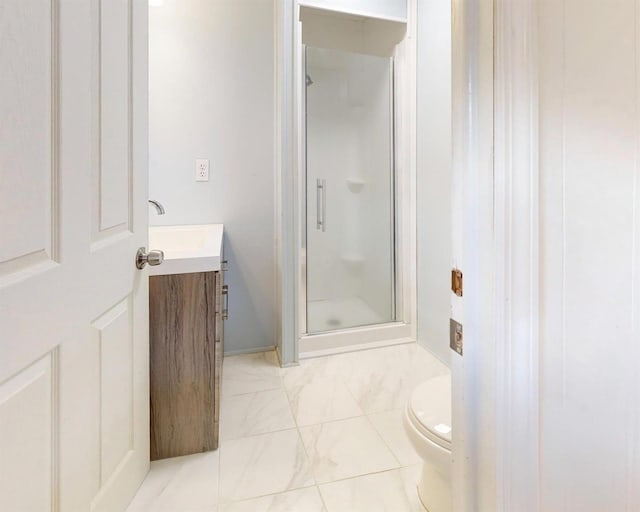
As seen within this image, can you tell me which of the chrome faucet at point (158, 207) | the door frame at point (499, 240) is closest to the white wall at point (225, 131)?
the chrome faucet at point (158, 207)

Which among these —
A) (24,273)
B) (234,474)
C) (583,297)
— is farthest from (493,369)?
(234,474)

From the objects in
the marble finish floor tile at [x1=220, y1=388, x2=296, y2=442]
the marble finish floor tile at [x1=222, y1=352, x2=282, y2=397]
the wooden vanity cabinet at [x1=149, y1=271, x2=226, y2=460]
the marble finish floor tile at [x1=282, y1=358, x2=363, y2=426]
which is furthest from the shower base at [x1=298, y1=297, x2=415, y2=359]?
the wooden vanity cabinet at [x1=149, y1=271, x2=226, y2=460]

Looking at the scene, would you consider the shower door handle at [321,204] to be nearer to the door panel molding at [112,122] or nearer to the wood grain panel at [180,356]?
the wood grain panel at [180,356]

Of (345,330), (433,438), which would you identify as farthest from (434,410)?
(345,330)

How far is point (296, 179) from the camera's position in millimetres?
2197

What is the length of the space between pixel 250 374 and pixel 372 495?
1.10 m

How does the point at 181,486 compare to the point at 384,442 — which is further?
the point at 384,442

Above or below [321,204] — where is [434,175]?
above

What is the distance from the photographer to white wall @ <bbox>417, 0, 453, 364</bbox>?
2225 millimetres

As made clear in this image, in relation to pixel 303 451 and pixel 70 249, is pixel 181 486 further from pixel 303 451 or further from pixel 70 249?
pixel 70 249

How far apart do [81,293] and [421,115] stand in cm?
227

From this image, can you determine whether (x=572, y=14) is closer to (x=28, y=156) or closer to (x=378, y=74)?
(x=28, y=156)

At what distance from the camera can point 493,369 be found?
576 mm

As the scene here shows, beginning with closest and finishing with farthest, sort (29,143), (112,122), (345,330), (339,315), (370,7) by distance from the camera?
(29,143), (112,122), (370,7), (345,330), (339,315)
